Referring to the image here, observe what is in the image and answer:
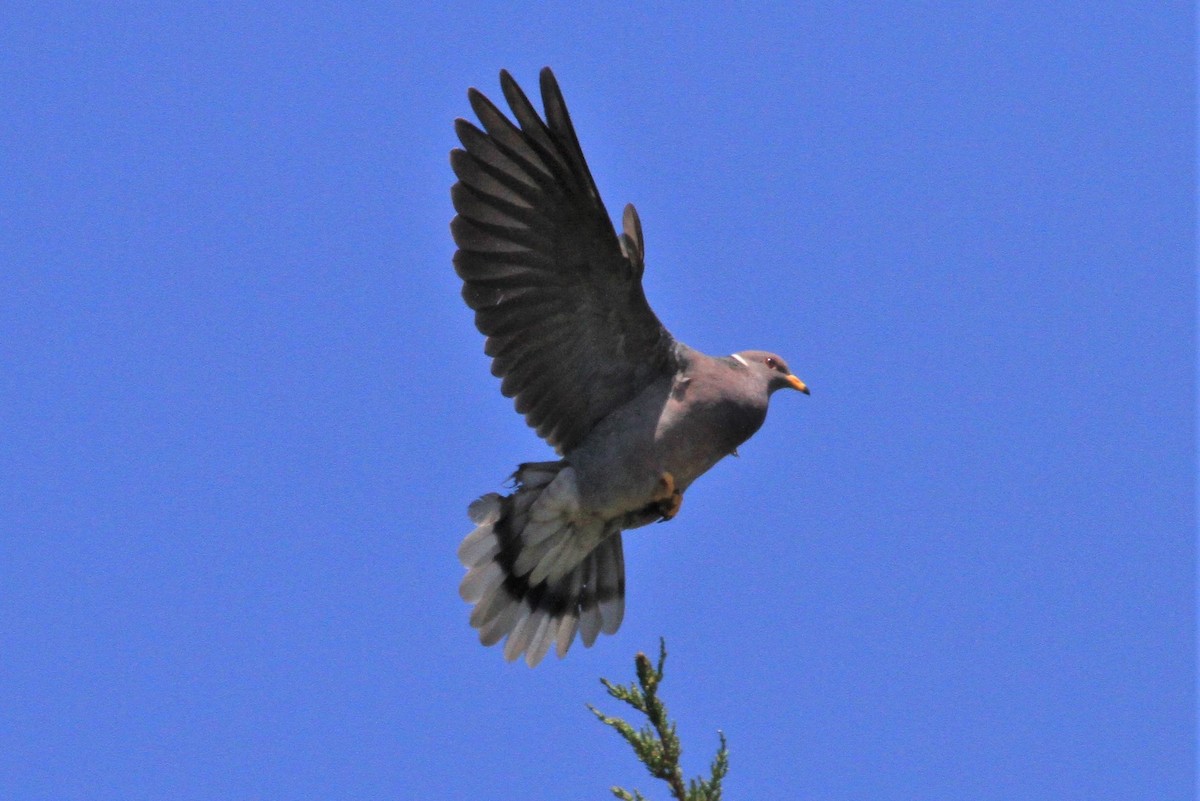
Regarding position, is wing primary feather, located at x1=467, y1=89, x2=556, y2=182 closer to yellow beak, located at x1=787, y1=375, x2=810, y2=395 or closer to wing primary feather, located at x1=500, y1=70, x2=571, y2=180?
wing primary feather, located at x1=500, y1=70, x2=571, y2=180

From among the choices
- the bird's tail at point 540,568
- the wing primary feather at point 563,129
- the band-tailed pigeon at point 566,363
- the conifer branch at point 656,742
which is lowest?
the conifer branch at point 656,742

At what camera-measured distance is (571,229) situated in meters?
5.96

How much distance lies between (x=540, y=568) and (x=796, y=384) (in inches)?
64.3

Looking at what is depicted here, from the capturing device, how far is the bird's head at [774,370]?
22.3 ft

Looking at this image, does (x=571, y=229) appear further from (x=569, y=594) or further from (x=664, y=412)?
(x=569, y=594)

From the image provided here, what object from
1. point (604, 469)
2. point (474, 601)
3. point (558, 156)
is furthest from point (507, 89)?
point (474, 601)

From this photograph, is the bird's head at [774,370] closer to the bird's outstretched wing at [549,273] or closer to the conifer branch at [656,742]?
the bird's outstretched wing at [549,273]

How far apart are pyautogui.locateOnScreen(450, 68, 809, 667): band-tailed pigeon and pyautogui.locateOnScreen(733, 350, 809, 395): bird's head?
0.20 meters

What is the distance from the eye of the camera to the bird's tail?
6348 mm

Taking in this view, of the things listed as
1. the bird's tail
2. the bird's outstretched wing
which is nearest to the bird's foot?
the bird's tail

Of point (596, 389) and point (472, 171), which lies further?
point (596, 389)

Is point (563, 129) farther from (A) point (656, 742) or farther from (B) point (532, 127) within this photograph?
(A) point (656, 742)

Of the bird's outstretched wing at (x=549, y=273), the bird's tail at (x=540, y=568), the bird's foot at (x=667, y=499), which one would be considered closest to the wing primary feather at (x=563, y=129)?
the bird's outstretched wing at (x=549, y=273)

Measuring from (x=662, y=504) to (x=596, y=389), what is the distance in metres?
0.62
